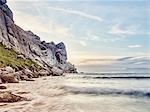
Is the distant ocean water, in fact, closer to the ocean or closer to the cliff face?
the ocean

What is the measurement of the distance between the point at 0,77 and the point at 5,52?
92359mm

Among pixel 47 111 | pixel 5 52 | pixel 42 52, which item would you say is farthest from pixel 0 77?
pixel 42 52

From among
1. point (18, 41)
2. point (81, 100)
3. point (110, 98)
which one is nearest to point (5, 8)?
point (18, 41)

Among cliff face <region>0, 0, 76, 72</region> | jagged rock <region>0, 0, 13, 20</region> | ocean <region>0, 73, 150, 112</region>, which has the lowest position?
ocean <region>0, 73, 150, 112</region>

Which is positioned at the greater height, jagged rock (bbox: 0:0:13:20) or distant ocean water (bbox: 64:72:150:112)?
jagged rock (bbox: 0:0:13:20)

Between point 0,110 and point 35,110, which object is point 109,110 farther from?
point 0,110

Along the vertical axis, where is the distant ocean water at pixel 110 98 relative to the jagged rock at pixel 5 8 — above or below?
below

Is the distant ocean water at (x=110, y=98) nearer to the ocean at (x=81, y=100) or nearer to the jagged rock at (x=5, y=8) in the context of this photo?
the ocean at (x=81, y=100)

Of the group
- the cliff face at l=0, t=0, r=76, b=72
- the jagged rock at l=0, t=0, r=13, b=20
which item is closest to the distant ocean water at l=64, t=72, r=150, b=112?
the cliff face at l=0, t=0, r=76, b=72

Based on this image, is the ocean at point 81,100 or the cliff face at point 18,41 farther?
the cliff face at point 18,41

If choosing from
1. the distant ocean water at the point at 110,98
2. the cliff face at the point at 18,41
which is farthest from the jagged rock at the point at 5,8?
the distant ocean water at the point at 110,98

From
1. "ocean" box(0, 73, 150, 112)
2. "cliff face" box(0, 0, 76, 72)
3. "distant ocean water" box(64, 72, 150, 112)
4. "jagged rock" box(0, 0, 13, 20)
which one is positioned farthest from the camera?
"jagged rock" box(0, 0, 13, 20)

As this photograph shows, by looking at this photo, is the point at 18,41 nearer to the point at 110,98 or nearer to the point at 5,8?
Result: the point at 5,8

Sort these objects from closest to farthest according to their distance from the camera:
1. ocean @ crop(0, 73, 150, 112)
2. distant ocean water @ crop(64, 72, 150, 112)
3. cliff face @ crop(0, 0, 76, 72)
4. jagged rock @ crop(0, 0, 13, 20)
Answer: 1. ocean @ crop(0, 73, 150, 112)
2. distant ocean water @ crop(64, 72, 150, 112)
3. cliff face @ crop(0, 0, 76, 72)
4. jagged rock @ crop(0, 0, 13, 20)
